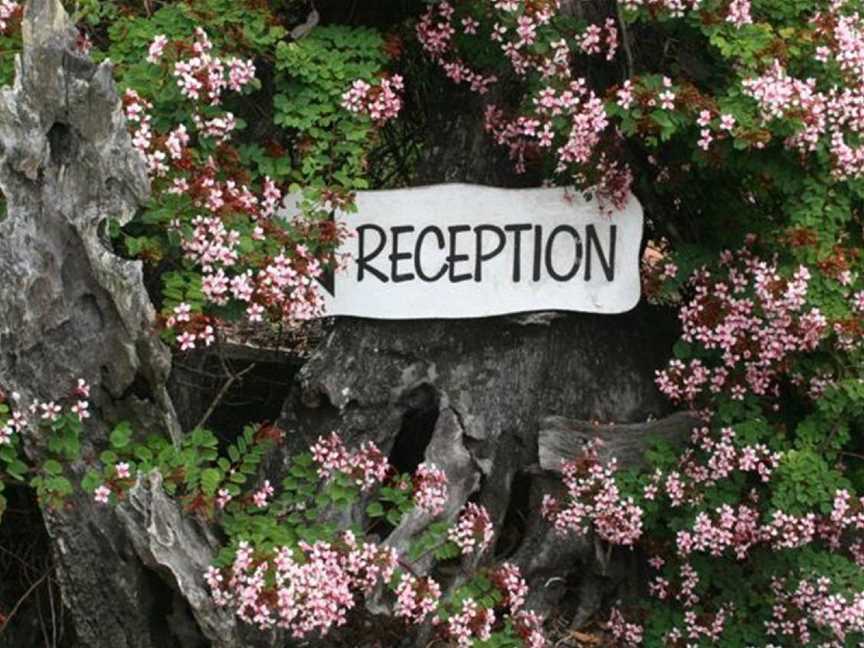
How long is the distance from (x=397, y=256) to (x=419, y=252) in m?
0.06

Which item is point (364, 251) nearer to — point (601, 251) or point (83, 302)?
point (601, 251)

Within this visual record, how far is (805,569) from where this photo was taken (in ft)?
14.2

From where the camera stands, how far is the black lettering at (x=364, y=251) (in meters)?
4.45

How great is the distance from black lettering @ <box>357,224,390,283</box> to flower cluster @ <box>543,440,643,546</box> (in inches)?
30.0

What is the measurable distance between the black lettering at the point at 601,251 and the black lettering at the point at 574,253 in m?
0.02

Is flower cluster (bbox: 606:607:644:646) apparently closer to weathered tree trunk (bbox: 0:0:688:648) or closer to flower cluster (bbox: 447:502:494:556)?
weathered tree trunk (bbox: 0:0:688:648)

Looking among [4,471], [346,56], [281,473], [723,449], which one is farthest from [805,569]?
[4,471]

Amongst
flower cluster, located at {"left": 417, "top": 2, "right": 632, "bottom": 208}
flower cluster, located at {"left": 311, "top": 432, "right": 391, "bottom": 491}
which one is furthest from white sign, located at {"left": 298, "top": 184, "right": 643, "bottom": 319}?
flower cluster, located at {"left": 311, "top": 432, "right": 391, "bottom": 491}

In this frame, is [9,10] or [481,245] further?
[481,245]

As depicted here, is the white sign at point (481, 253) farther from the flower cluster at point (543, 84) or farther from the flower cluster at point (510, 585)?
the flower cluster at point (510, 585)

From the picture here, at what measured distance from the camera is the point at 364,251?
4.46 metres

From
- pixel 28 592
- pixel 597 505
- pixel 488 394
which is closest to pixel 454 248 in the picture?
pixel 488 394

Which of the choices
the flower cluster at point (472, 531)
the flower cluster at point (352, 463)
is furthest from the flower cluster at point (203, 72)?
the flower cluster at point (472, 531)

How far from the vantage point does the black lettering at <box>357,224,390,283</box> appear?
4453 mm
